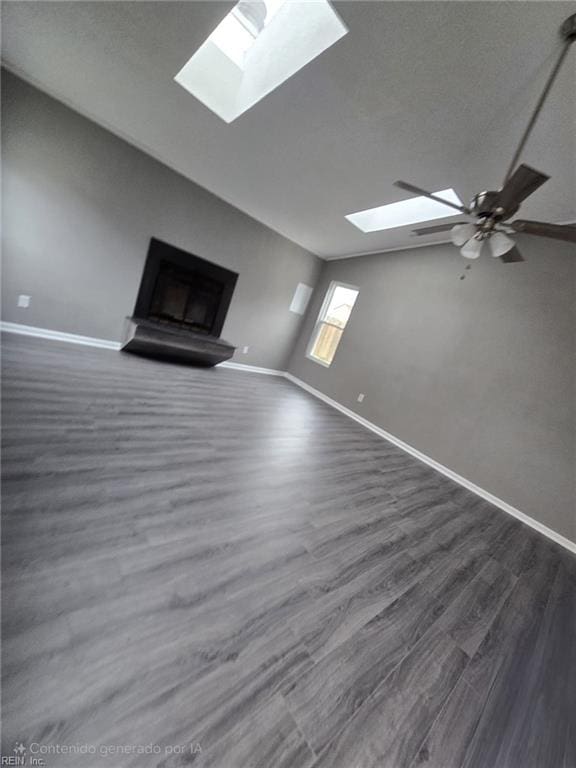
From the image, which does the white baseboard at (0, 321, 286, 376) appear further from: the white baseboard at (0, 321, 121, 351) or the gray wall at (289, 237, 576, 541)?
the gray wall at (289, 237, 576, 541)

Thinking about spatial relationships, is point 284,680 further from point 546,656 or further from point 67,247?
point 67,247

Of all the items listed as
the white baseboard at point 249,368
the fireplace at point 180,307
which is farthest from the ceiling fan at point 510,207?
the white baseboard at point 249,368

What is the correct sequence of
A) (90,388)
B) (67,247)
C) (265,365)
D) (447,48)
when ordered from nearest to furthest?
(447,48)
(90,388)
(67,247)
(265,365)

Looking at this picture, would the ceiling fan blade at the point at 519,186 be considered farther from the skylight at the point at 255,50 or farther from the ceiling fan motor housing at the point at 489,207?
the skylight at the point at 255,50

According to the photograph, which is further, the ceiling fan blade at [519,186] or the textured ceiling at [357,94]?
the textured ceiling at [357,94]

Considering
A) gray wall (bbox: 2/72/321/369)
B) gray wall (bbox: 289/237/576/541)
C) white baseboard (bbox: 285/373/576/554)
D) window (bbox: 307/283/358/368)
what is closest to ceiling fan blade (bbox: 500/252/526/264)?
gray wall (bbox: 289/237/576/541)

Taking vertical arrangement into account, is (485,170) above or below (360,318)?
above

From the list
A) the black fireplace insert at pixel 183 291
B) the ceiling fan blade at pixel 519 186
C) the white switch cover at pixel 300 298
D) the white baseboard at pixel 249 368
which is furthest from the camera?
the white switch cover at pixel 300 298

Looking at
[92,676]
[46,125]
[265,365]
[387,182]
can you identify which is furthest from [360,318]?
[92,676]

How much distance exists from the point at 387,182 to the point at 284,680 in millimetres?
3575

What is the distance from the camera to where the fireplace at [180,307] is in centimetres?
398

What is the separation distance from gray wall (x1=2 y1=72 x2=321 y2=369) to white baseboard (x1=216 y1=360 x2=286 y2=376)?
5.69ft

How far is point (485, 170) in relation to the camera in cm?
226

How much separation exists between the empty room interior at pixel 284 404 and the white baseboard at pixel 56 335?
0.09 feet
